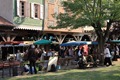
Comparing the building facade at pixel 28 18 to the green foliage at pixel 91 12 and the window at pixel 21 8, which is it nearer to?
the window at pixel 21 8

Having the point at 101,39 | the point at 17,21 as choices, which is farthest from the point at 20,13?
the point at 101,39

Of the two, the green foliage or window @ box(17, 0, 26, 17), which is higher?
window @ box(17, 0, 26, 17)

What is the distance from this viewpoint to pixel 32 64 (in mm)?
18562

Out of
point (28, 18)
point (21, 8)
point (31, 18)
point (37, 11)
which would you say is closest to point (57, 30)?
point (37, 11)

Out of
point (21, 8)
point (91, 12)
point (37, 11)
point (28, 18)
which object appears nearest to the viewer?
point (91, 12)

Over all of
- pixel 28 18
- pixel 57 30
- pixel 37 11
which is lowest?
pixel 57 30

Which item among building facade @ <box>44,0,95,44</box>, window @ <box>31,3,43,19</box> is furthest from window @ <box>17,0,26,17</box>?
building facade @ <box>44,0,95,44</box>

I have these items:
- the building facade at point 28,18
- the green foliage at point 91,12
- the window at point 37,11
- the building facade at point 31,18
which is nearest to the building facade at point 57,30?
the building facade at point 31,18

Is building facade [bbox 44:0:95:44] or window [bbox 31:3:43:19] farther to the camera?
building facade [bbox 44:0:95:44]

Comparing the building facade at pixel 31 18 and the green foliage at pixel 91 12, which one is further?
the building facade at pixel 31 18

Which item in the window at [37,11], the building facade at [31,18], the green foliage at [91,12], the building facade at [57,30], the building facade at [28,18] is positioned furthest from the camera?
the building facade at [57,30]

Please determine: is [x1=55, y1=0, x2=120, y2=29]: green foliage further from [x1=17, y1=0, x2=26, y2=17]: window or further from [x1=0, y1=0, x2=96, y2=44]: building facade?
[x1=17, y1=0, x2=26, y2=17]: window

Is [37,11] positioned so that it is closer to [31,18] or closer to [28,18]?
[31,18]

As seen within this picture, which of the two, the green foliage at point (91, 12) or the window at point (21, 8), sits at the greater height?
the window at point (21, 8)
